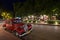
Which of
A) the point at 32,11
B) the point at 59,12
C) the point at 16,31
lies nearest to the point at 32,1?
the point at 32,11

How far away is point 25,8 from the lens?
259 feet

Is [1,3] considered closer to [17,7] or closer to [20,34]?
[17,7]

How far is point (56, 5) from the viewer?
51.3 metres

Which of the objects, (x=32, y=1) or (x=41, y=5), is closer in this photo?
(x=41, y=5)

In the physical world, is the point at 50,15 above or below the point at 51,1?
below

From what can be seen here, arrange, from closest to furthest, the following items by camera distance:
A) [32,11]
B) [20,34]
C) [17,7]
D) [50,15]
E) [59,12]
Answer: [20,34], [59,12], [50,15], [32,11], [17,7]

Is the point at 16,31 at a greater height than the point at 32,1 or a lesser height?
lesser

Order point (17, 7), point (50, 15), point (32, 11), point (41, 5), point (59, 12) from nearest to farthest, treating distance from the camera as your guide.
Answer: point (59, 12) < point (50, 15) < point (41, 5) < point (32, 11) < point (17, 7)

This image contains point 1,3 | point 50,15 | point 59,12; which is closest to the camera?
point 59,12

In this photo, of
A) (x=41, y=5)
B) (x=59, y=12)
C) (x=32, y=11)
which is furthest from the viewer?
(x=32, y=11)

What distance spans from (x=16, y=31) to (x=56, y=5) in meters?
35.2

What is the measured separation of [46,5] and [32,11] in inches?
606

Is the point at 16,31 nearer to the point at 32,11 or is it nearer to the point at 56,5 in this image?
the point at 56,5

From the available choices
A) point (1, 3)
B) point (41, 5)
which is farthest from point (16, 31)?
point (1, 3)
